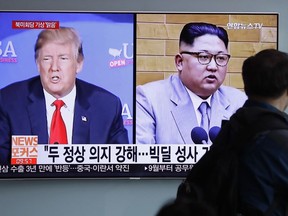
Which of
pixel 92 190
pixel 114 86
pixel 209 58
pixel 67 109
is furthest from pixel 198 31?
pixel 92 190

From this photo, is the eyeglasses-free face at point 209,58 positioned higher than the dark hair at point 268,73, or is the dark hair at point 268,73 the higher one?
the eyeglasses-free face at point 209,58

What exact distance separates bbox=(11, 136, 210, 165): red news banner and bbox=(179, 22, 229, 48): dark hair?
0.75 m

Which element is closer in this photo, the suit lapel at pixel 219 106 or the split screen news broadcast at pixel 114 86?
the split screen news broadcast at pixel 114 86

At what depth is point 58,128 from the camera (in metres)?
4.16

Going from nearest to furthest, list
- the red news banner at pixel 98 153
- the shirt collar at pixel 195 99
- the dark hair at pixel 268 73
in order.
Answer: the dark hair at pixel 268 73, the red news banner at pixel 98 153, the shirt collar at pixel 195 99

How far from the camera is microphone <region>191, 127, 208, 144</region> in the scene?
4.19 metres

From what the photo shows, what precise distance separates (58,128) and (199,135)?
3.22ft

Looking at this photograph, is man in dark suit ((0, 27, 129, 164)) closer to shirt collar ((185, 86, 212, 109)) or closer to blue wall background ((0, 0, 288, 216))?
blue wall background ((0, 0, 288, 216))

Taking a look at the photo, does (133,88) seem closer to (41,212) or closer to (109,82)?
(109,82)

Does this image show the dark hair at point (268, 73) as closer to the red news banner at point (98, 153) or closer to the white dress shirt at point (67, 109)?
the red news banner at point (98, 153)

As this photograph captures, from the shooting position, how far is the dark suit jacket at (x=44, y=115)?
4.14 m

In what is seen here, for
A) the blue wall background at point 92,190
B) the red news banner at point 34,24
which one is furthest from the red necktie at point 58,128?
the red news banner at point 34,24

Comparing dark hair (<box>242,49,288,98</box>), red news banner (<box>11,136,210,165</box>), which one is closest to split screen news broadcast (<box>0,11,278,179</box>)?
red news banner (<box>11,136,210,165</box>)

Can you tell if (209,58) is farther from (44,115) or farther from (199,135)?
(44,115)
